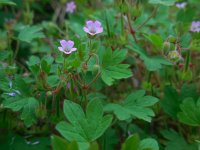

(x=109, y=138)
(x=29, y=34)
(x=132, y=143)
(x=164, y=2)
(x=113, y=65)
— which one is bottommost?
(x=109, y=138)

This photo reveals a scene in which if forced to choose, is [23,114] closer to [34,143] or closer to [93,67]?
[34,143]

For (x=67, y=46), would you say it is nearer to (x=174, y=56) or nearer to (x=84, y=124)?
(x=84, y=124)

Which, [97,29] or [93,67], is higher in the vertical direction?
[97,29]

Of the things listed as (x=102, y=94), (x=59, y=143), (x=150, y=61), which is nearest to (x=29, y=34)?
(x=102, y=94)

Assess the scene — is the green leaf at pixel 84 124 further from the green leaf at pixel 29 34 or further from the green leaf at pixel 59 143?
the green leaf at pixel 29 34

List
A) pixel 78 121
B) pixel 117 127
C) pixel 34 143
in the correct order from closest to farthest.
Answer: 1. pixel 78 121
2. pixel 34 143
3. pixel 117 127

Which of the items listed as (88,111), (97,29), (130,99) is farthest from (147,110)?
(97,29)
